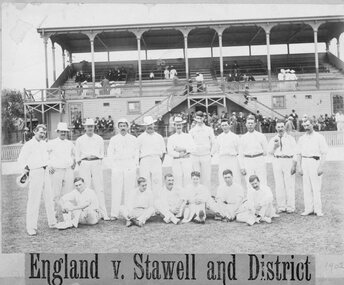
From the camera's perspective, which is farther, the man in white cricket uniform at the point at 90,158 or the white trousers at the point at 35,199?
the man in white cricket uniform at the point at 90,158

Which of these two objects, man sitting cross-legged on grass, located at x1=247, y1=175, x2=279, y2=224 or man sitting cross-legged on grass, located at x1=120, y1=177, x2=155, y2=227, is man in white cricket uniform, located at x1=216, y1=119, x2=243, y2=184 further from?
man sitting cross-legged on grass, located at x1=120, y1=177, x2=155, y2=227

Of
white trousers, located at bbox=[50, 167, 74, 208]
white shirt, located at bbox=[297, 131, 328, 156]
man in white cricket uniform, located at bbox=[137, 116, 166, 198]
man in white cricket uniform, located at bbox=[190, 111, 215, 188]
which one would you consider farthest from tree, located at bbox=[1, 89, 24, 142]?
white shirt, located at bbox=[297, 131, 328, 156]

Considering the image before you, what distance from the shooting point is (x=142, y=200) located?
5035mm

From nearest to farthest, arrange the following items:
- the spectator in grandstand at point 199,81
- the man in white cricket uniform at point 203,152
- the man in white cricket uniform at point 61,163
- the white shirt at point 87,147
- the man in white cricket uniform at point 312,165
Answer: the man in white cricket uniform at point 312,165, the man in white cricket uniform at point 61,163, the white shirt at point 87,147, the man in white cricket uniform at point 203,152, the spectator in grandstand at point 199,81

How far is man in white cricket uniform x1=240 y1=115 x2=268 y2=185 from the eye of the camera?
5309 mm

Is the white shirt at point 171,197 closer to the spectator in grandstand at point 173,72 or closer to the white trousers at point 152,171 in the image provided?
the white trousers at point 152,171

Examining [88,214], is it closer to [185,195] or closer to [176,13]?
[185,195]

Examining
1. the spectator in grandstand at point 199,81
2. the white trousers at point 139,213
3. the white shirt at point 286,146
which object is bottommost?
the white trousers at point 139,213

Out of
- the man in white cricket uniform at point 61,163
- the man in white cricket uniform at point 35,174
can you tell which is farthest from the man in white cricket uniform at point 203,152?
the man in white cricket uniform at point 35,174

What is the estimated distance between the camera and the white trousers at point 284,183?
5.21 m

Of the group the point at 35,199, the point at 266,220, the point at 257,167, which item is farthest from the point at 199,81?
the point at 35,199

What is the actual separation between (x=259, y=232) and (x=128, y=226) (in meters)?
1.67

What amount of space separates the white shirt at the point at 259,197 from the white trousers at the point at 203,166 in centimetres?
77

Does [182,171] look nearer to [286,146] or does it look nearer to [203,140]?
[203,140]
